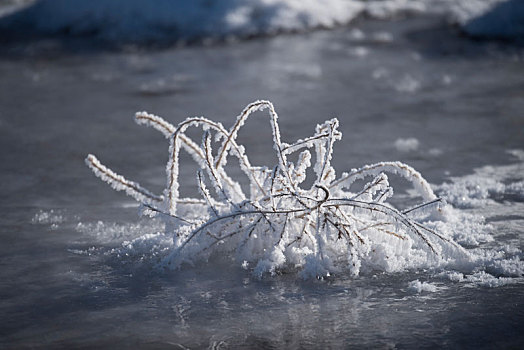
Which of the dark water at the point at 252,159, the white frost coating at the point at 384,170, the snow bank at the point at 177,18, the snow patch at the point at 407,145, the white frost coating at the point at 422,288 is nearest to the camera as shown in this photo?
the dark water at the point at 252,159

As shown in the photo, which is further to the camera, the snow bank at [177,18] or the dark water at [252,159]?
the snow bank at [177,18]

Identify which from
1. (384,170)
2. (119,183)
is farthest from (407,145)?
(119,183)

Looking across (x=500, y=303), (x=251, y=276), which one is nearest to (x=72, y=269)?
(x=251, y=276)

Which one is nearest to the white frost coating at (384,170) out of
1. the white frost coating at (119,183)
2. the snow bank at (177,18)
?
the white frost coating at (119,183)

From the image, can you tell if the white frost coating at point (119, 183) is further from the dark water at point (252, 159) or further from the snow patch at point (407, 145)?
the snow patch at point (407, 145)

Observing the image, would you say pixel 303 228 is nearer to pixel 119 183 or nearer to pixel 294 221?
pixel 294 221

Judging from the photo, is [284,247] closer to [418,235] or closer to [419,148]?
[418,235]

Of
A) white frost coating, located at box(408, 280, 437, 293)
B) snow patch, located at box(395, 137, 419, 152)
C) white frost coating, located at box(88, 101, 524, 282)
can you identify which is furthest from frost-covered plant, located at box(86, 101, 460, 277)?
snow patch, located at box(395, 137, 419, 152)
